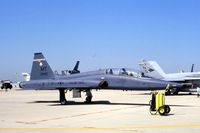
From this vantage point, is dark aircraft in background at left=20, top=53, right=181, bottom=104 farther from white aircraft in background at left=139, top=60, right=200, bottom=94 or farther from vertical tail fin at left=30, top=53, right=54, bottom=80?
white aircraft in background at left=139, top=60, right=200, bottom=94

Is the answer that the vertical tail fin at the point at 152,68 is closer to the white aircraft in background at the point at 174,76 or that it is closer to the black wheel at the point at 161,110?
the white aircraft in background at the point at 174,76

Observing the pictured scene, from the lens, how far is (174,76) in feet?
134

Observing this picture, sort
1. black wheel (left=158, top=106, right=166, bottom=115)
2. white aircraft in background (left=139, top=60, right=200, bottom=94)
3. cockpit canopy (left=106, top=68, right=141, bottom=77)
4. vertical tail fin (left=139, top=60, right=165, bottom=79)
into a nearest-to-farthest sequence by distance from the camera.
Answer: black wheel (left=158, top=106, right=166, bottom=115) < cockpit canopy (left=106, top=68, right=141, bottom=77) < white aircraft in background (left=139, top=60, right=200, bottom=94) < vertical tail fin (left=139, top=60, right=165, bottom=79)

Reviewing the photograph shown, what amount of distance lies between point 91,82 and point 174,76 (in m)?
20.2

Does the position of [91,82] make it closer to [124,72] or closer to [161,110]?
[124,72]

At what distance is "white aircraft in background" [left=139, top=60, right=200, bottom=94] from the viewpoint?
39250 millimetres

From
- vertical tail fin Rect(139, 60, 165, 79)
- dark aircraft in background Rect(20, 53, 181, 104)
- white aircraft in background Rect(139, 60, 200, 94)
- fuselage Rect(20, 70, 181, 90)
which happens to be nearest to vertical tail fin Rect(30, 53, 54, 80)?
dark aircraft in background Rect(20, 53, 181, 104)

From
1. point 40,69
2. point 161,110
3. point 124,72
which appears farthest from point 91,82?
point 161,110

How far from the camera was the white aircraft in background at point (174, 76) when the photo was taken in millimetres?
39250

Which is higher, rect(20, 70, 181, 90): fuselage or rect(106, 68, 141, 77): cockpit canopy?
rect(106, 68, 141, 77): cockpit canopy

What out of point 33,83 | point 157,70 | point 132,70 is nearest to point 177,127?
point 132,70

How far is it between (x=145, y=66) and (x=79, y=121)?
3184 centimetres

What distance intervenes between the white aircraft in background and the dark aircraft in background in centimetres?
1479

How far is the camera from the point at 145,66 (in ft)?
147
